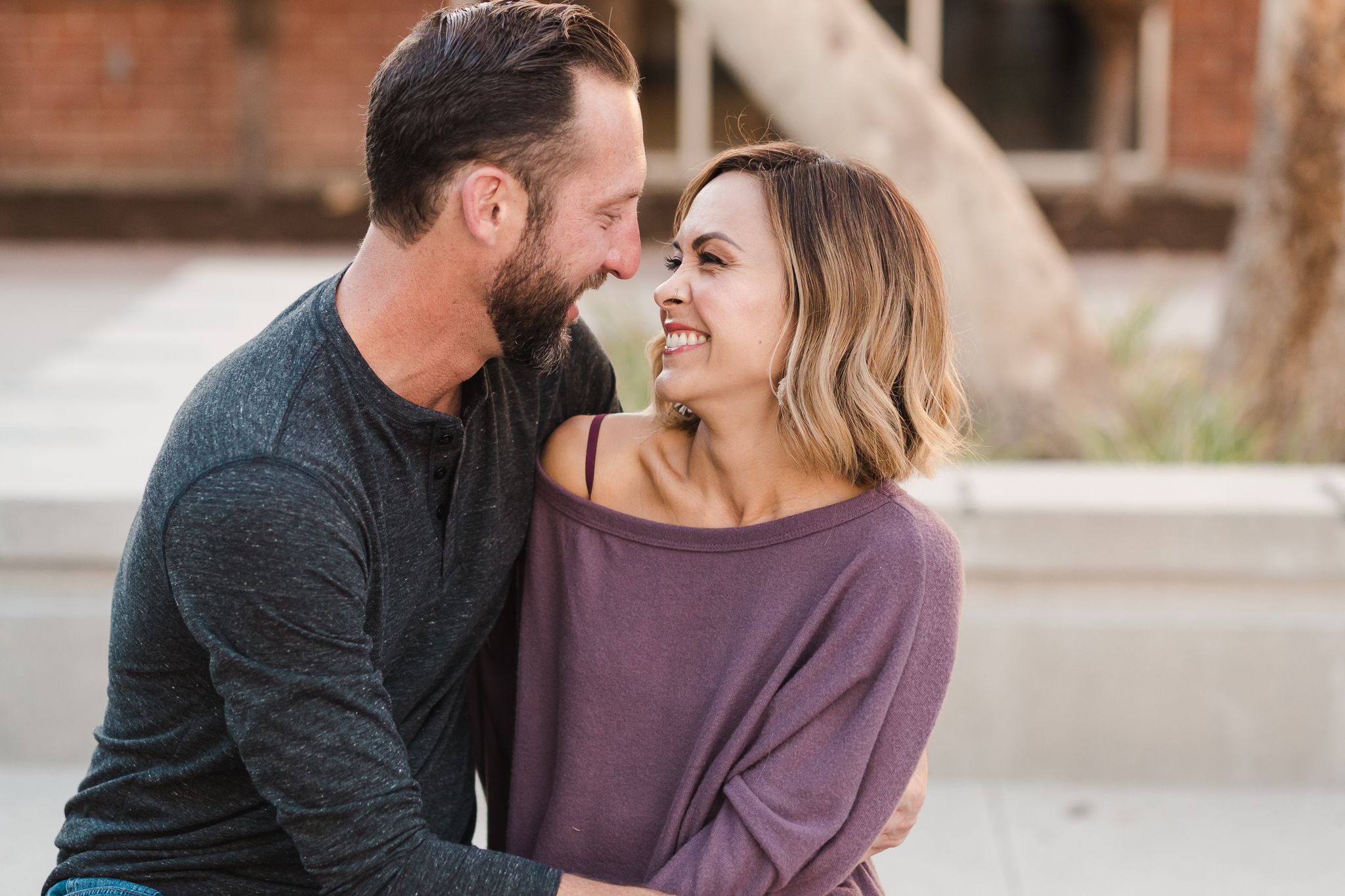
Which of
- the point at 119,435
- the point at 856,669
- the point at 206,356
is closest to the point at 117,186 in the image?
the point at 206,356

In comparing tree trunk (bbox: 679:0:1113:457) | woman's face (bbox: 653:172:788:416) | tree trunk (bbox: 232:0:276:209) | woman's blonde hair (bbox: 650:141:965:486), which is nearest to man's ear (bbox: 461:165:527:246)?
woman's face (bbox: 653:172:788:416)

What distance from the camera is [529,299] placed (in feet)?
6.34

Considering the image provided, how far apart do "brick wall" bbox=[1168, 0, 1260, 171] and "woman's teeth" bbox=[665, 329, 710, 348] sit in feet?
34.6

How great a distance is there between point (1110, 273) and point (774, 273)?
836 centimetres

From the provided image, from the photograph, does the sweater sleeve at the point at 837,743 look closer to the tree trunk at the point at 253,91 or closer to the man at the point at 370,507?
the man at the point at 370,507

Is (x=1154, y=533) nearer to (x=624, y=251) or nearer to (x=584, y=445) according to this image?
(x=584, y=445)

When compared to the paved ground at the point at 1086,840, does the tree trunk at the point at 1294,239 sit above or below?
above

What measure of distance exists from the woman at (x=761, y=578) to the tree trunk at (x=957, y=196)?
243 centimetres

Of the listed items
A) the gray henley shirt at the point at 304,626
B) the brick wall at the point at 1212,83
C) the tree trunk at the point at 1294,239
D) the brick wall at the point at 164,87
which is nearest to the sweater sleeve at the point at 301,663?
the gray henley shirt at the point at 304,626

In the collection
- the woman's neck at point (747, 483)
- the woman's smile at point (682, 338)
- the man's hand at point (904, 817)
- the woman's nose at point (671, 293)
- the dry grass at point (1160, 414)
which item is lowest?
the dry grass at point (1160, 414)

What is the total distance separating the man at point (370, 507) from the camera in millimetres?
1692

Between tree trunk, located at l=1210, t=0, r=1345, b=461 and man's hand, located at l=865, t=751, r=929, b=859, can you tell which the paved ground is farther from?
tree trunk, located at l=1210, t=0, r=1345, b=461

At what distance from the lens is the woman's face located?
1993mm

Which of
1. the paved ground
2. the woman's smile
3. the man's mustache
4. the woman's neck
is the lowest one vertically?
the paved ground
